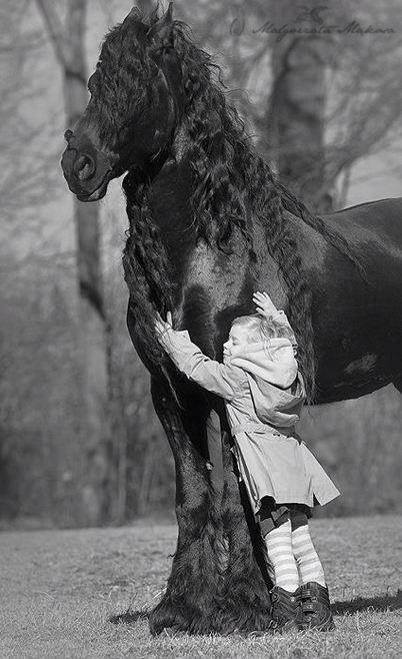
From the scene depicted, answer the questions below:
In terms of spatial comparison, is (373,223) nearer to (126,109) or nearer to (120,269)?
(126,109)

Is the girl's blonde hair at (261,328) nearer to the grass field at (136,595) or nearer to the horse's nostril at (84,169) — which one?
the horse's nostril at (84,169)

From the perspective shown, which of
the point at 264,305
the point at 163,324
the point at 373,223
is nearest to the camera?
the point at 264,305

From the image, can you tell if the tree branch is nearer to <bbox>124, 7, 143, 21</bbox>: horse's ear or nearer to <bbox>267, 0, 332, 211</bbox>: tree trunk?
<bbox>267, 0, 332, 211</bbox>: tree trunk

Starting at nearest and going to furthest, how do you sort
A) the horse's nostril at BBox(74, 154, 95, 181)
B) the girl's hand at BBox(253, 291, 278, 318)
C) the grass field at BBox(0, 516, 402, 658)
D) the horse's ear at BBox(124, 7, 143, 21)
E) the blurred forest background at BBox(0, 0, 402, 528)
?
the grass field at BBox(0, 516, 402, 658)
the horse's nostril at BBox(74, 154, 95, 181)
the girl's hand at BBox(253, 291, 278, 318)
the horse's ear at BBox(124, 7, 143, 21)
the blurred forest background at BBox(0, 0, 402, 528)

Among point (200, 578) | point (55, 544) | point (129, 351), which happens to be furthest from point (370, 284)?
point (129, 351)

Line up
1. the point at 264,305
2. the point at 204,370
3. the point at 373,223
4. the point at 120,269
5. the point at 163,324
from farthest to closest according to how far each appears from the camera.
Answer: the point at 120,269
the point at 373,223
the point at 163,324
the point at 264,305
the point at 204,370

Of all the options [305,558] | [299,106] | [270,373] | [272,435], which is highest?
[299,106]

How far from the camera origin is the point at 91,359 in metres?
13.9

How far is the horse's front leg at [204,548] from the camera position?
168 inches

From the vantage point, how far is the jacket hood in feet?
13.8

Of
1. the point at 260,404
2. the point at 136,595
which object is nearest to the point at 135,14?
the point at 260,404

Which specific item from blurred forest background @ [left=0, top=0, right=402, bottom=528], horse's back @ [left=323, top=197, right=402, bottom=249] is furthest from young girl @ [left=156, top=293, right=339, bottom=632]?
blurred forest background @ [left=0, top=0, right=402, bottom=528]

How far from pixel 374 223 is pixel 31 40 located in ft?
36.6

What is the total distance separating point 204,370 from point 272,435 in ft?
1.22
